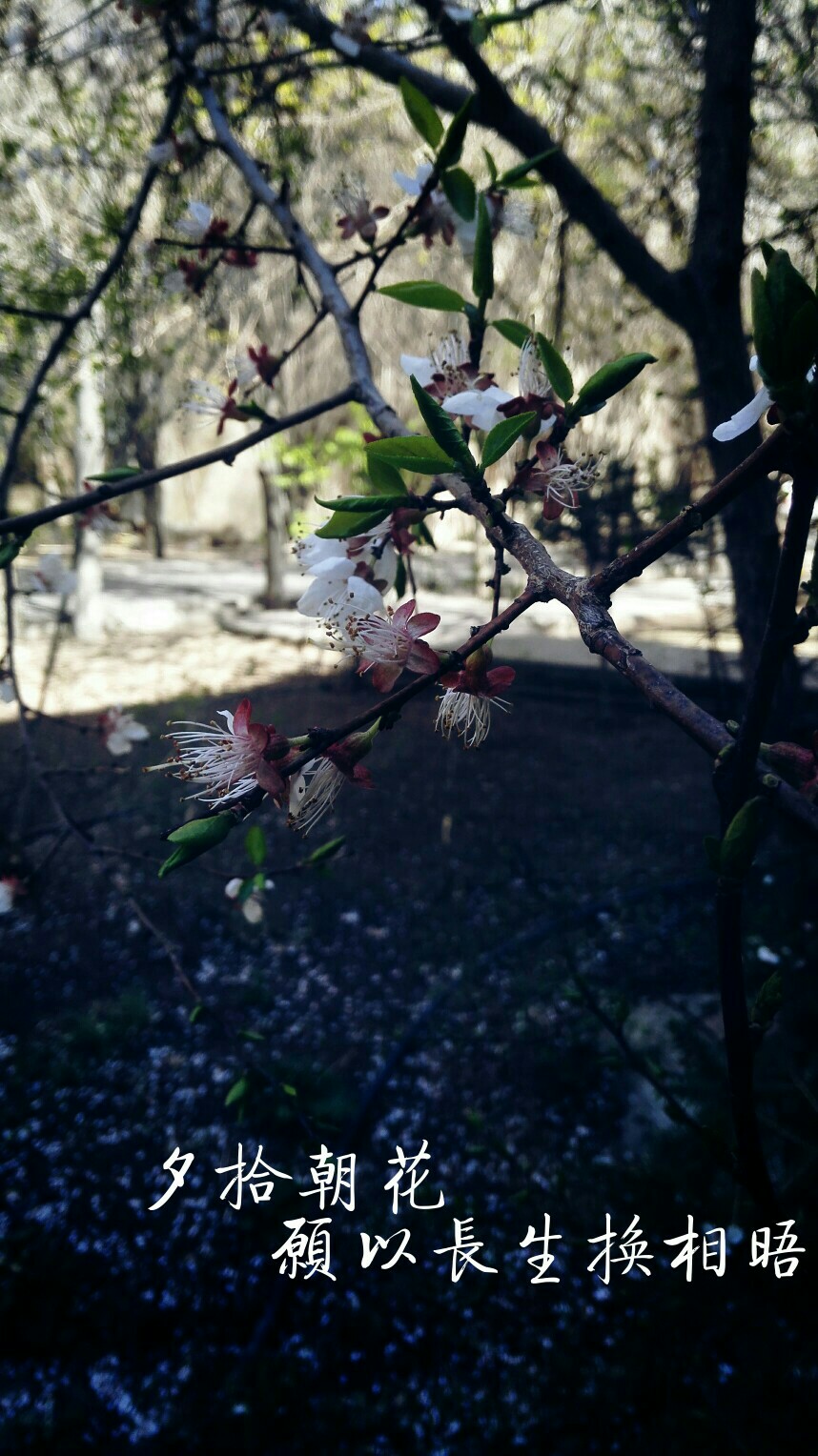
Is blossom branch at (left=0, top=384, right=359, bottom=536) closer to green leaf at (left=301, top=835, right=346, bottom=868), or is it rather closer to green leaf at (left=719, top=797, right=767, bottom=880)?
green leaf at (left=301, top=835, right=346, bottom=868)

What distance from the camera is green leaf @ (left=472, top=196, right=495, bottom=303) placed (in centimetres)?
58

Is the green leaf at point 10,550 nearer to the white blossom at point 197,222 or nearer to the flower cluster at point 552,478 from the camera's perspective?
the flower cluster at point 552,478

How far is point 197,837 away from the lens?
17.7 inches

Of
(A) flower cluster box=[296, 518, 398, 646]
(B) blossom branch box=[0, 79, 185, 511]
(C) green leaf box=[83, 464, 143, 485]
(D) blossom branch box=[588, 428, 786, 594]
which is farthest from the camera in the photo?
(B) blossom branch box=[0, 79, 185, 511]

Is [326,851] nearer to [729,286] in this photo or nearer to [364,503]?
[364,503]

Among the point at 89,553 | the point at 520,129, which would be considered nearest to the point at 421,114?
the point at 520,129

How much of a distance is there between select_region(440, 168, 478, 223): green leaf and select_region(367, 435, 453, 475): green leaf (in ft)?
1.03

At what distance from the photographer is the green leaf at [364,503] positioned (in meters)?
0.47

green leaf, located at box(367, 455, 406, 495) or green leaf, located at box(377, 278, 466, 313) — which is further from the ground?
green leaf, located at box(377, 278, 466, 313)

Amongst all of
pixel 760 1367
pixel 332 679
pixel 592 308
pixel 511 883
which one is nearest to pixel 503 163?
pixel 592 308

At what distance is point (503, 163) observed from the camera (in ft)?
12.6

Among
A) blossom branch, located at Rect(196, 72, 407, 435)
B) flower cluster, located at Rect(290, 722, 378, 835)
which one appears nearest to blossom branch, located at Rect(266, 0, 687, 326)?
blossom branch, located at Rect(196, 72, 407, 435)

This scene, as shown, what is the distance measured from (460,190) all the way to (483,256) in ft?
0.50

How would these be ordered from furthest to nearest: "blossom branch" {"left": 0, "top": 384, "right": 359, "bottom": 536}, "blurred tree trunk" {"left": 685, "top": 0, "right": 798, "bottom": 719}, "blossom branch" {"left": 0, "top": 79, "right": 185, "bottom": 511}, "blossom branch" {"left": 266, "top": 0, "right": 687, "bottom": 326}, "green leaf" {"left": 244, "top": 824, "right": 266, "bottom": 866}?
"blurred tree trunk" {"left": 685, "top": 0, "right": 798, "bottom": 719}, "blossom branch" {"left": 266, "top": 0, "right": 687, "bottom": 326}, "blossom branch" {"left": 0, "top": 79, "right": 185, "bottom": 511}, "green leaf" {"left": 244, "top": 824, "right": 266, "bottom": 866}, "blossom branch" {"left": 0, "top": 384, "right": 359, "bottom": 536}
